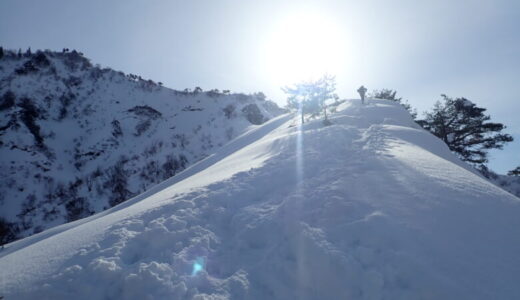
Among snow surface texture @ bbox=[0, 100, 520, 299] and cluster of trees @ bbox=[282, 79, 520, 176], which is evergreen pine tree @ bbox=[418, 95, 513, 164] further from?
snow surface texture @ bbox=[0, 100, 520, 299]

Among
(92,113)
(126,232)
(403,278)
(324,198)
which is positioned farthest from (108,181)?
(403,278)

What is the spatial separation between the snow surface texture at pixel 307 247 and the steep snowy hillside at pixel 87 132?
1722 centimetres

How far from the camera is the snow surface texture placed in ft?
9.56

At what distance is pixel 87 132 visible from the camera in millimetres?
36031

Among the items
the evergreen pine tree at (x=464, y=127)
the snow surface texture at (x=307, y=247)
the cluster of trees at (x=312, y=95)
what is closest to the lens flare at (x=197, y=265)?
the snow surface texture at (x=307, y=247)

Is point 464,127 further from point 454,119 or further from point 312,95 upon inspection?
point 312,95

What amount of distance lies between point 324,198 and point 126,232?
12.1 feet

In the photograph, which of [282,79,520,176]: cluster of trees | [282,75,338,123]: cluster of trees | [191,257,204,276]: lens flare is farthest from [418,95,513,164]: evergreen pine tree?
[191,257,204,276]: lens flare

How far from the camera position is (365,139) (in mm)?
8438

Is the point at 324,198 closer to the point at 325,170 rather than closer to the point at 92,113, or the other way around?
the point at 325,170

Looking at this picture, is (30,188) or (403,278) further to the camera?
(30,188)

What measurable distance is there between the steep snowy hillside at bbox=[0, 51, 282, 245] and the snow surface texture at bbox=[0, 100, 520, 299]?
1722cm

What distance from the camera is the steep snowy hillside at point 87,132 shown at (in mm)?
24000

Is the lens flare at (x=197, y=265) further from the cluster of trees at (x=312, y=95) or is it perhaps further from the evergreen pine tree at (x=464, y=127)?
the evergreen pine tree at (x=464, y=127)
